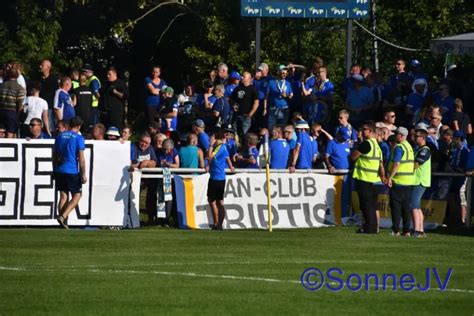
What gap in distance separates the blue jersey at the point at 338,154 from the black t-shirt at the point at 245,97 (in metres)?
2.41

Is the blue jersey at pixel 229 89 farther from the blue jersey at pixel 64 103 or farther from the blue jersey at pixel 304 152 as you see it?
the blue jersey at pixel 64 103

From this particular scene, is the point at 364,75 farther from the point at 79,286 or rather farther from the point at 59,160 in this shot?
the point at 79,286

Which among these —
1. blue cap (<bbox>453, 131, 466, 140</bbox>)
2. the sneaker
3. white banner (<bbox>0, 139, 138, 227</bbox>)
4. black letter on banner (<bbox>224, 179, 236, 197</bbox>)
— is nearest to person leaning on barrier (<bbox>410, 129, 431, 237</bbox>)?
blue cap (<bbox>453, 131, 466, 140</bbox>)

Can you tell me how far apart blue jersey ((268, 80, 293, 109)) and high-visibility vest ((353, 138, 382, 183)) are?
515cm

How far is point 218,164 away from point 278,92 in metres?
4.56

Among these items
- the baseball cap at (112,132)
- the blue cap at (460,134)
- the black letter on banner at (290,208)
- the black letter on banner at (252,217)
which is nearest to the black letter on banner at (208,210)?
the black letter on banner at (252,217)

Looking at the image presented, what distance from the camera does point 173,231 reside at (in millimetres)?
22859

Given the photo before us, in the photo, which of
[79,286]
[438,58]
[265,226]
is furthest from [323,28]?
[79,286]

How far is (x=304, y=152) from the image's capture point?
2555 centimetres

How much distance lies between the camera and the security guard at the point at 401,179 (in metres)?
22.5

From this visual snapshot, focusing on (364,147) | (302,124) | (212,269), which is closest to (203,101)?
(302,124)

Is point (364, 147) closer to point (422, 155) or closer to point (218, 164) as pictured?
point (422, 155)

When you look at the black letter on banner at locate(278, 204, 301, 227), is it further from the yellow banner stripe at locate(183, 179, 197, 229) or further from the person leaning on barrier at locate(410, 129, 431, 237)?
the person leaning on barrier at locate(410, 129, 431, 237)

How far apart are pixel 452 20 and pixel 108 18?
12182 mm
